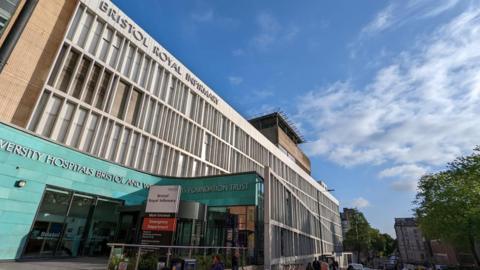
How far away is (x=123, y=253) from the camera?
35.2 feet

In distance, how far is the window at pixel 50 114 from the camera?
1809 cm

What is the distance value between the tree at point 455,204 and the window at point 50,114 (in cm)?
3864

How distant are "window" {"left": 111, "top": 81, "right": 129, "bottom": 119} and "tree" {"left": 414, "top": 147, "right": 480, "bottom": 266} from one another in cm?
3596

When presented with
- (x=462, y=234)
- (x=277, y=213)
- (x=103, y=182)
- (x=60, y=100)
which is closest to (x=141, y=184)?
(x=103, y=182)

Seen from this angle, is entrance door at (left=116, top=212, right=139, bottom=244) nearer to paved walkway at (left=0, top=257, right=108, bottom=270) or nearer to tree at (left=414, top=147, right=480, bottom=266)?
paved walkway at (left=0, top=257, right=108, bottom=270)

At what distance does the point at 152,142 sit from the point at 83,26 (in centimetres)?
1155

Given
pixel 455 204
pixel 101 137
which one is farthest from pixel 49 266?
pixel 455 204

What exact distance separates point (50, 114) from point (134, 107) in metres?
7.59

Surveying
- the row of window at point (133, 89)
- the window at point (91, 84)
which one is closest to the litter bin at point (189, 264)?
the row of window at point (133, 89)

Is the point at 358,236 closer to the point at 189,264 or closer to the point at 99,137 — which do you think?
the point at 99,137

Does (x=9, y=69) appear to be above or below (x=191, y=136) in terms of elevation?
below

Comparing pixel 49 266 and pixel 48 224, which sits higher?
pixel 48 224

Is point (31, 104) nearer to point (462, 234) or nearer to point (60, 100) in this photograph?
point (60, 100)

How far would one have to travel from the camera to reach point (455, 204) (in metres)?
28.8
